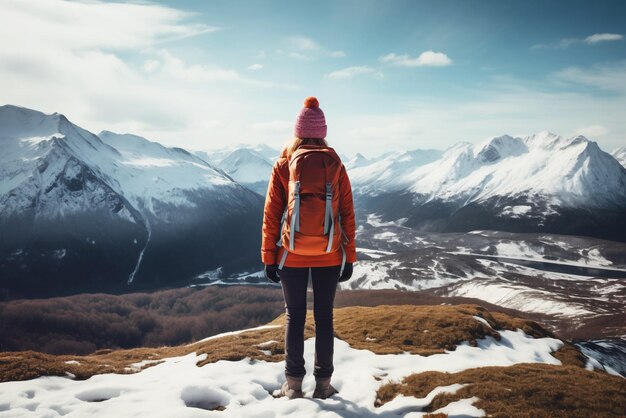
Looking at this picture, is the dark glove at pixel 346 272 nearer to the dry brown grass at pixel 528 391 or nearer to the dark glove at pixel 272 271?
the dark glove at pixel 272 271

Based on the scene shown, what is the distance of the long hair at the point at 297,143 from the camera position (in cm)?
959

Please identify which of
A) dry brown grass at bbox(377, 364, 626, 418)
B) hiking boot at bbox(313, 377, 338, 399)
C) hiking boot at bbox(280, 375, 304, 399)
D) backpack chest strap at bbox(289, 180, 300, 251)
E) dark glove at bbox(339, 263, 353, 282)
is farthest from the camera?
hiking boot at bbox(313, 377, 338, 399)

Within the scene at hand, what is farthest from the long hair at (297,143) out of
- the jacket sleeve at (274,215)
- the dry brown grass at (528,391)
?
the dry brown grass at (528,391)

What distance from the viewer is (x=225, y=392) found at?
11188 millimetres

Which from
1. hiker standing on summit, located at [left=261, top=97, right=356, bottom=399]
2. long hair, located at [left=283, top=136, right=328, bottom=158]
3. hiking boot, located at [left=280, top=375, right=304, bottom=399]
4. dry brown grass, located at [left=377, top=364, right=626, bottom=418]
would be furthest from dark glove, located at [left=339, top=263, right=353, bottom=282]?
dry brown grass, located at [left=377, top=364, right=626, bottom=418]

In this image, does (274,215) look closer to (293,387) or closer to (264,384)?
(293,387)

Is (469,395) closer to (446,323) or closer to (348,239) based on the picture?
(348,239)

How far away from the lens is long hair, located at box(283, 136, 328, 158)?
9587mm

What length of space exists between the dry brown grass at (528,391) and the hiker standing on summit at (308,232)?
2.82 m

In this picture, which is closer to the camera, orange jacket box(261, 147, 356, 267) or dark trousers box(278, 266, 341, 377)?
orange jacket box(261, 147, 356, 267)

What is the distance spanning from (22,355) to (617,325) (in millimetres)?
199519

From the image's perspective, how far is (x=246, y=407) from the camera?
398 inches

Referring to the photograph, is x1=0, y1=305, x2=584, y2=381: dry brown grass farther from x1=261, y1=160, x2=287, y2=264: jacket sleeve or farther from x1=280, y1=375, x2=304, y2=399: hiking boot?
x1=261, y1=160, x2=287, y2=264: jacket sleeve

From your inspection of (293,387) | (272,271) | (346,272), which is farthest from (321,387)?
(272,271)
